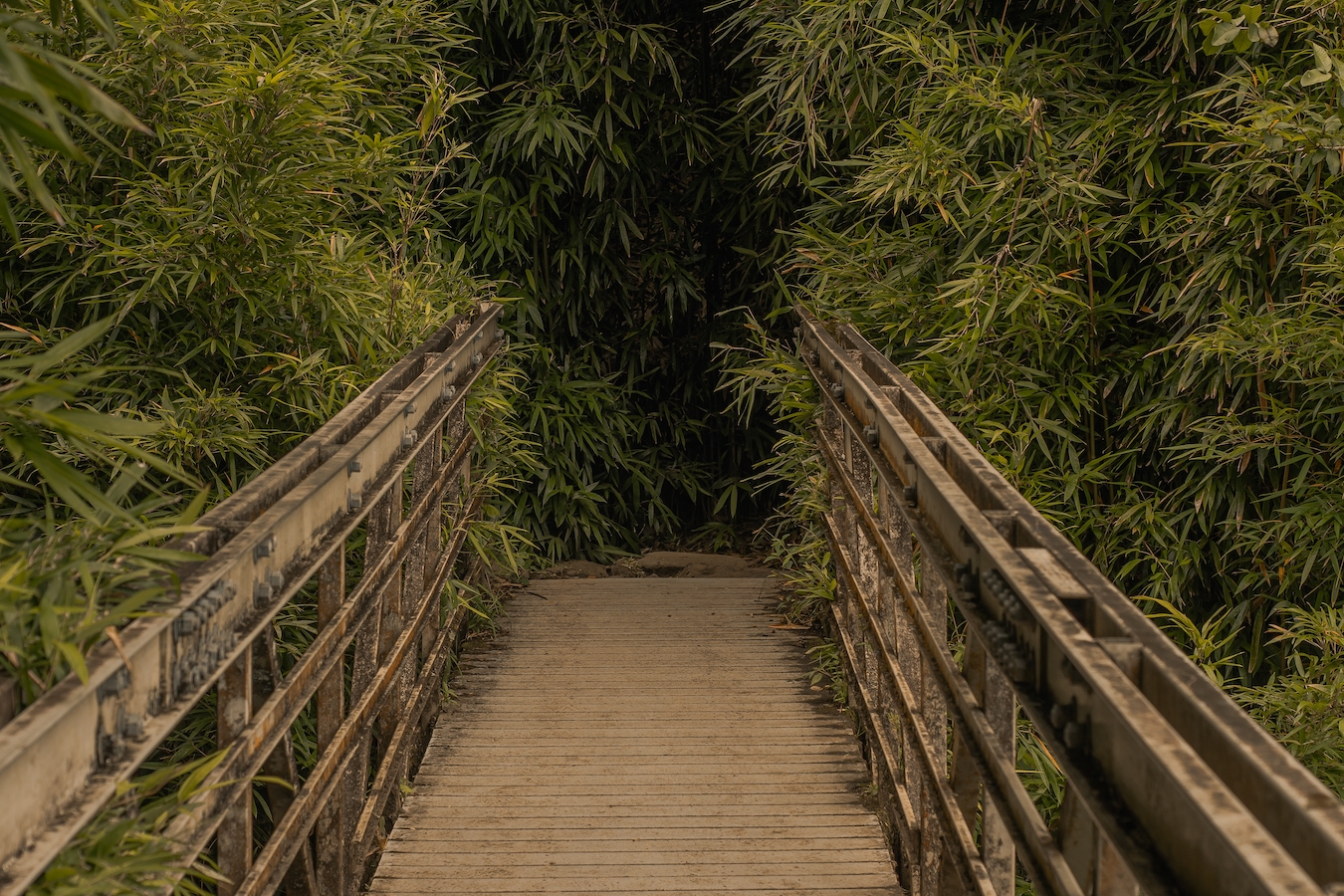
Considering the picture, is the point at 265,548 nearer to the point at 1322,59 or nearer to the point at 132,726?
the point at 132,726

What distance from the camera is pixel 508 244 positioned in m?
4.97

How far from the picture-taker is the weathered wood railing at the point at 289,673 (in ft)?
3.43

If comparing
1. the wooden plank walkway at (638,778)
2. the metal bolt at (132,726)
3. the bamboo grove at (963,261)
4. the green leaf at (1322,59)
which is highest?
the green leaf at (1322,59)

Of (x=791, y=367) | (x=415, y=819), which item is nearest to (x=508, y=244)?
(x=791, y=367)

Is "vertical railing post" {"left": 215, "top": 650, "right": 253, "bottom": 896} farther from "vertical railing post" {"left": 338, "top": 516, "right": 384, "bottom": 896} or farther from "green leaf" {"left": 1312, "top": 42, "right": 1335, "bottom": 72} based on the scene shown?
"green leaf" {"left": 1312, "top": 42, "right": 1335, "bottom": 72}

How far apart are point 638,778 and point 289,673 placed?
1.34 metres

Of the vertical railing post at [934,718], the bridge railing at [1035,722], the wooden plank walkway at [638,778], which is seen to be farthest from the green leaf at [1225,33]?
the wooden plank walkway at [638,778]

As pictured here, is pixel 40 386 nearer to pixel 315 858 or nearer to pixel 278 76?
pixel 315 858

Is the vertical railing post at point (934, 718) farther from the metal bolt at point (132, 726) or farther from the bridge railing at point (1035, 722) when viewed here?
the metal bolt at point (132, 726)

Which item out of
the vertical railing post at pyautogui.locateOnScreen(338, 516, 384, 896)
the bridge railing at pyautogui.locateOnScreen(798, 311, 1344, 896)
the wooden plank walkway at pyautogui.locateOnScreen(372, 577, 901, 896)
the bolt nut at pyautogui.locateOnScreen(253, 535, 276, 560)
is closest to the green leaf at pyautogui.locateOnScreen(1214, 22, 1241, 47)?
the bridge railing at pyautogui.locateOnScreen(798, 311, 1344, 896)

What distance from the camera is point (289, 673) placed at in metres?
1.74

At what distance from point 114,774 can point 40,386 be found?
353 millimetres

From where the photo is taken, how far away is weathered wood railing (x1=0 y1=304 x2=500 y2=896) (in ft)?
3.43

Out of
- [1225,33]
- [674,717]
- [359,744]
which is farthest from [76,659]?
[1225,33]
